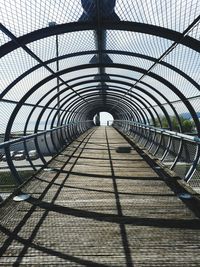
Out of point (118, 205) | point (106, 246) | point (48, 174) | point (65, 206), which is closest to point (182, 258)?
point (106, 246)

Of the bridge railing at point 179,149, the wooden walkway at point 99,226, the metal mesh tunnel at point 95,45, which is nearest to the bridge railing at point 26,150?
the metal mesh tunnel at point 95,45

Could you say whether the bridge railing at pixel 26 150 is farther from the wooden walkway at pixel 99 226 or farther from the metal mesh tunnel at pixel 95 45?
the wooden walkway at pixel 99 226

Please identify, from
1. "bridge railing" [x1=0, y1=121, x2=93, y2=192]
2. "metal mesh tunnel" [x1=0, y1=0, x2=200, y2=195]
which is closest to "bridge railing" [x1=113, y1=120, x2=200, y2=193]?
"metal mesh tunnel" [x1=0, y1=0, x2=200, y2=195]

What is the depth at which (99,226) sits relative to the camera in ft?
13.1

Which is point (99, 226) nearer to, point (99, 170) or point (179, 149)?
point (99, 170)

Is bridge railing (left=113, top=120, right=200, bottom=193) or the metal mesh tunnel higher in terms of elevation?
the metal mesh tunnel

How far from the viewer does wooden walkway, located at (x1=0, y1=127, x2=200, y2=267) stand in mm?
3203

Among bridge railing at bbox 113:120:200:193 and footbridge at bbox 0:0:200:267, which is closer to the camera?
footbridge at bbox 0:0:200:267

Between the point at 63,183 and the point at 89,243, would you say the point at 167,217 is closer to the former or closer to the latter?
the point at 89,243

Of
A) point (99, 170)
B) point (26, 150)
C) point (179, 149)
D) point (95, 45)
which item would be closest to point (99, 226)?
point (26, 150)

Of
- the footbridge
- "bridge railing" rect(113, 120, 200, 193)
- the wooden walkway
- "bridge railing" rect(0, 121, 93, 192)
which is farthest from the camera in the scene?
"bridge railing" rect(113, 120, 200, 193)

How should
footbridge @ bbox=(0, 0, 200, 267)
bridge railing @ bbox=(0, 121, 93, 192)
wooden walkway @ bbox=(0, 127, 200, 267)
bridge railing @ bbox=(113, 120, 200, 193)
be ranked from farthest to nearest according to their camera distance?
bridge railing @ bbox=(113, 120, 200, 193) < bridge railing @ bbox=(0, 121, 93, 192) < footbridge @ bbox=(0, 0, 200, 267) < wooden walkway @ bbox=(0, 127, 200, 267)

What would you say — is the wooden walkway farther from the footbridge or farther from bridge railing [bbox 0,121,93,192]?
bridge railing [bbox 0,121,93,192]

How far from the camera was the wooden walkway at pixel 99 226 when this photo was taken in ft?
10.5
